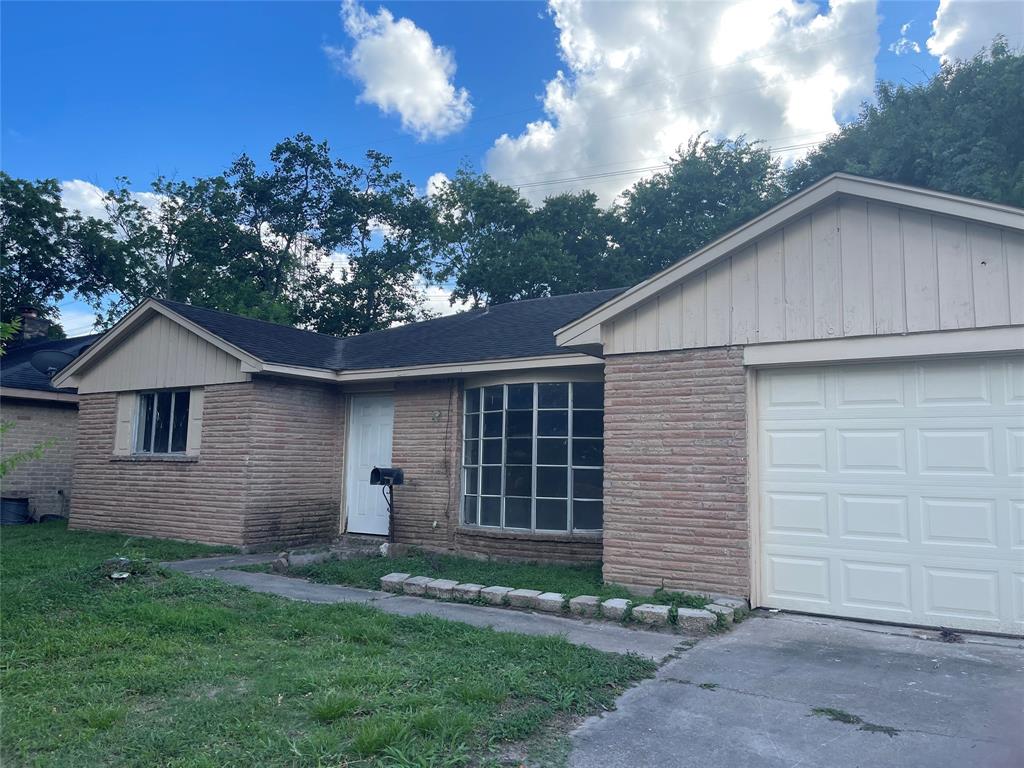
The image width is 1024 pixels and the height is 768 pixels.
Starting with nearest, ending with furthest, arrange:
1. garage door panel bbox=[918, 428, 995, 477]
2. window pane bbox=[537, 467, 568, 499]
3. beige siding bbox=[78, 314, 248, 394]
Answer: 1. garage door panel bbox=[918, 428, 995, 477]
2. window pane bbox=[537, 467, 568, 499]
3. beige siding bbox=[78, 314, 248, 394]

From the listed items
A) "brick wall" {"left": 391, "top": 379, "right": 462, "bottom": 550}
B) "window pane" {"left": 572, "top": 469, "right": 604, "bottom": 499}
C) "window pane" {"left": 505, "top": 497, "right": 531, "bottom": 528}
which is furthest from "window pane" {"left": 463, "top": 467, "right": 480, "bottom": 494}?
"window pane" {"left": 572, "top": 469, "right": 604, "bottom": 499}

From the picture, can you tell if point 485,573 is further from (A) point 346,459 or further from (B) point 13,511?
(B) point 13,511

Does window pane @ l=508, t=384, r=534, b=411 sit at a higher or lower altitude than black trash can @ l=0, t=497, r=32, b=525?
higher

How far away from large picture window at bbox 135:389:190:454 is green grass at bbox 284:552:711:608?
4.44 meters

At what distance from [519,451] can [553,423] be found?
0.66m

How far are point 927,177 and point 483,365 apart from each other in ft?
59.1

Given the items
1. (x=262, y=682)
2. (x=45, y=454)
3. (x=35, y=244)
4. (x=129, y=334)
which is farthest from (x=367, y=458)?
(x=35, y=244)

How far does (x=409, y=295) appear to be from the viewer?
3166 cm

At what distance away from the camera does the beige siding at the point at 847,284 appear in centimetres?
595

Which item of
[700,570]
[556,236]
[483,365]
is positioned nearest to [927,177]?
[556,236]

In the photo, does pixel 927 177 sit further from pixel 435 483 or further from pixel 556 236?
pixel 435 483

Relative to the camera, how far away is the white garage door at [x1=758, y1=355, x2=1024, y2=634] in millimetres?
5875

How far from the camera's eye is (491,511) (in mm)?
10172

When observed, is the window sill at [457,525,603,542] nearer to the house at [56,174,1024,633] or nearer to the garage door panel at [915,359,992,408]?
the house at [56,174,1024,633]
